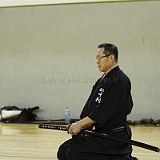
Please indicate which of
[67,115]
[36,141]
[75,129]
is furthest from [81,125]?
[67,115]

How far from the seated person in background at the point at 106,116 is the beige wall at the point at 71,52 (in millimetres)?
3898

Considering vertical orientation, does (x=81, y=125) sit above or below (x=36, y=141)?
above

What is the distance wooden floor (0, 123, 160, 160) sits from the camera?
3.99m

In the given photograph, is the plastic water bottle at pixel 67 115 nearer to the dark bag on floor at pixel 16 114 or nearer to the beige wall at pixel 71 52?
the beige wall at pixel 71 52

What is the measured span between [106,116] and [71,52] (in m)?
4.39

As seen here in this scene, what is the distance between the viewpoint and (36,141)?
4.94m

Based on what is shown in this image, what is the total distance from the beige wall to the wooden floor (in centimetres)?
83

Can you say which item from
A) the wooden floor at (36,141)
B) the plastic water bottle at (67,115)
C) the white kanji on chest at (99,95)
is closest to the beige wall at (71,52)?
the plastic water bottle at (67,115)

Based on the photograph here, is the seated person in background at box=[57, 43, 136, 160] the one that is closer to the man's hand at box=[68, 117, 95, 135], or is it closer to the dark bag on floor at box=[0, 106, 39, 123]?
the man's hand at box=[68, 117, 95, 135]

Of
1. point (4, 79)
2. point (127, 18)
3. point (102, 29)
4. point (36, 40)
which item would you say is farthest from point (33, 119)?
point (127, 18)

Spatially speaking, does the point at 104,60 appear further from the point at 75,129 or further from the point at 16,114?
the point at 16,114

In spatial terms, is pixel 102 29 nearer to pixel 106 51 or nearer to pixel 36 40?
pixel 36 40

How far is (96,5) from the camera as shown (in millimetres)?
6988

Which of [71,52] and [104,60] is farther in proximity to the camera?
[71,52]
